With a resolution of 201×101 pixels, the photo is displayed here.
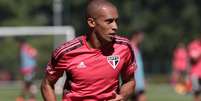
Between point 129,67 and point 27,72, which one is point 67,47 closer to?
point 129,67

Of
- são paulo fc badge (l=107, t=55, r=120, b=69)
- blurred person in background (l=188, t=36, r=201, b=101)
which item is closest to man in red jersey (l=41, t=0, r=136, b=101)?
são paulo fc badge (l=107, t=55, r=120, b=69)

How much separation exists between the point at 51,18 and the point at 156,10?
344 inches

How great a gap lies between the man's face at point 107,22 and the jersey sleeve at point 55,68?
0.45 metres

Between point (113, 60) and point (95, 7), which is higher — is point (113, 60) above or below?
below

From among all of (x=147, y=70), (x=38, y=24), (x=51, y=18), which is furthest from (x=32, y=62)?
(x=51, y=18)

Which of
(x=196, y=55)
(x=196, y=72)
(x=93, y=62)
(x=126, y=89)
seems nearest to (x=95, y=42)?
(x=93, y=62)

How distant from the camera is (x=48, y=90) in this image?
23.3 feet

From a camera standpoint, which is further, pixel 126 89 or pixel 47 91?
pixel 126 89

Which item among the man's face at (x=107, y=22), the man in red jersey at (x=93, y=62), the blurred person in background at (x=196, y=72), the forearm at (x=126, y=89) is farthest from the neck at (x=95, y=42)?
the blurred person in background at (x=196, y=72)

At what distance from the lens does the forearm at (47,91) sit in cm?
708

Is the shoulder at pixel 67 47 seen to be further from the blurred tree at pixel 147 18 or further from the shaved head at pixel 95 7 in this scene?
the blurred tree at pixel 147 18

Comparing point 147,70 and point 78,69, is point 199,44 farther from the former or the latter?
point 147,70

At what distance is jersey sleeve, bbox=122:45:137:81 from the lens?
7.22 m

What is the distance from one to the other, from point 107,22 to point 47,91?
2.93ft
